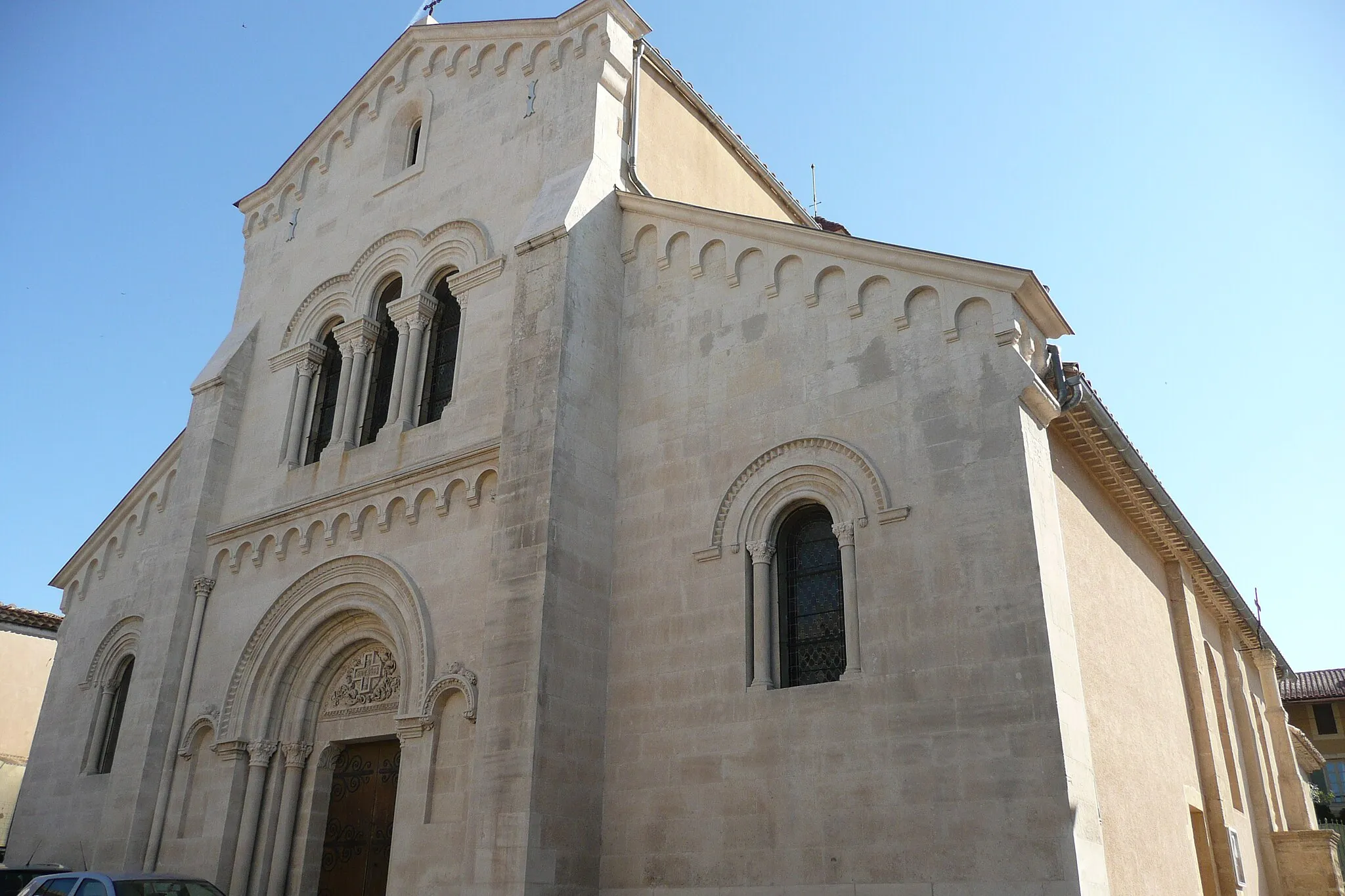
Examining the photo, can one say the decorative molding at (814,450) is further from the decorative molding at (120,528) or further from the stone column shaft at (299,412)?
the decorative molding at (120,528)

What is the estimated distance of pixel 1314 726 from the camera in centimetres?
3512

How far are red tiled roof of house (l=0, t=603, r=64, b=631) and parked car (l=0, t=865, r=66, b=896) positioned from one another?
11.6 m

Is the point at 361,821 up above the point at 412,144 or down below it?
below

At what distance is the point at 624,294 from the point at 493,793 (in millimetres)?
6025

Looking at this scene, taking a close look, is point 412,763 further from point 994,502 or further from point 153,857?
point 994,502

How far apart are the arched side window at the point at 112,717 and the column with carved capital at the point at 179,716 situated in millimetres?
1771

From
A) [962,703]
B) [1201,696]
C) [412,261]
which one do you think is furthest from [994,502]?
[412,261]

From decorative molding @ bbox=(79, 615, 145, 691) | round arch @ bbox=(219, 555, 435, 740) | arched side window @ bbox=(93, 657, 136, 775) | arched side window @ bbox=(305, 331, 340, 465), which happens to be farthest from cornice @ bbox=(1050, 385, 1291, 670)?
decorative molding @ bbox=(79, 615, 145, 691)

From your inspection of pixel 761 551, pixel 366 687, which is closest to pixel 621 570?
pixel 761 551

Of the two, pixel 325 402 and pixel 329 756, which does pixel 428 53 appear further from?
pixel 329 756

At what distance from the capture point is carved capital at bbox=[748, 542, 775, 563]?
417 inches

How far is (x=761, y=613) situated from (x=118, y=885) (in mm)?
6548

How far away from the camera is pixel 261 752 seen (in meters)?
13.4

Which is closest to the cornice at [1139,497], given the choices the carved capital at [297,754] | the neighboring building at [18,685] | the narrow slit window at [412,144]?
the carved capital at [297,754]
